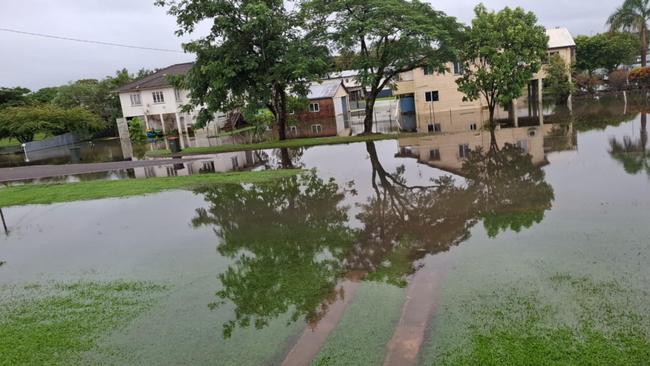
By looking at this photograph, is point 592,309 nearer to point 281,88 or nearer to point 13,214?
point 13,214

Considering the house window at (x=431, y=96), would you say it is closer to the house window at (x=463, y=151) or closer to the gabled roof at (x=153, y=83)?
the house window at (x=463, y=151)

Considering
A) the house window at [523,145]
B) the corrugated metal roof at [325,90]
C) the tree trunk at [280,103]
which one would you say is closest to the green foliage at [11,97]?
the corrugated metal roof at [325,90]

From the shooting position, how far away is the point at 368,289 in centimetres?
767

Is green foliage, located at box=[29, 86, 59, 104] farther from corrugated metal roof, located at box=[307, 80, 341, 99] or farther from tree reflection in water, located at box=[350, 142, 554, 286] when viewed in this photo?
tree reflection in water, located at box=[350, 142, 554, 286]

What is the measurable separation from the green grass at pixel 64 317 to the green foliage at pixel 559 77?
39.4 metres

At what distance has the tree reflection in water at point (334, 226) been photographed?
7918 mm

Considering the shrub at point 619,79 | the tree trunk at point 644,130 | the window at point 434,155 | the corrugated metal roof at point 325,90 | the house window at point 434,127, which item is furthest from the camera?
the shrub at point 619,79

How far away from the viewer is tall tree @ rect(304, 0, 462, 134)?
24141mm

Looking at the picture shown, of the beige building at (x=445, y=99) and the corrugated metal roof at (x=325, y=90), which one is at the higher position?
the corrugated metal roof at (x=325, y=90)

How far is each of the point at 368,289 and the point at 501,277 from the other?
2087 millimetres

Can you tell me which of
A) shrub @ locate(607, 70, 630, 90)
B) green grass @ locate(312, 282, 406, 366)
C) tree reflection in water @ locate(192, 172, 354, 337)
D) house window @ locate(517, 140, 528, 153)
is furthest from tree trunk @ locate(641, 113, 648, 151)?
shrub @ locate(607, 70, 630, 90)

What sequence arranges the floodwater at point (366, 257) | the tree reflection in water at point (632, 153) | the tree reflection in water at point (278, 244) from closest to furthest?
the floodwater at point (366, 257) → the tree reflection in water at point (278, 244) → the tree reflection in water at point (632, 153)

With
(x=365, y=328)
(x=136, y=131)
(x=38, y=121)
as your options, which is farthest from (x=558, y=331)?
(x=38, y=121)

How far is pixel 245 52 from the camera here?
25656 mm
